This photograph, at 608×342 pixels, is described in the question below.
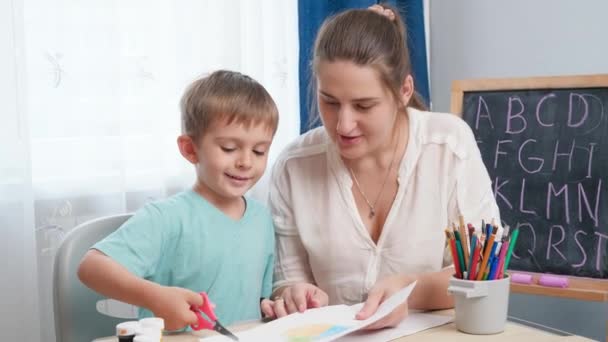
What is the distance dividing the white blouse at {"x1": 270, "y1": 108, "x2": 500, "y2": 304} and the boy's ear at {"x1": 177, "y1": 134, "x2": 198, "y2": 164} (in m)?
0.23

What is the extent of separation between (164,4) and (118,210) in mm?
615

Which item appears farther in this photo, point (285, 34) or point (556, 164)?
point (285, 34)

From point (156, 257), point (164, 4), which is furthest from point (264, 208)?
point (164, 4)

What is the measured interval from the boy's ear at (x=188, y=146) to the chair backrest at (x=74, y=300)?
0.23 meters

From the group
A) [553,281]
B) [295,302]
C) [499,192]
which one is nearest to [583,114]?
[499,192]

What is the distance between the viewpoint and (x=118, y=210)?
2.10 meters

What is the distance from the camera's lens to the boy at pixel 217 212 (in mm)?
1269

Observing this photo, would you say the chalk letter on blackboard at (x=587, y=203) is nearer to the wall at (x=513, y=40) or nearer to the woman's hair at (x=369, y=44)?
the wall at (x=513, y=40)

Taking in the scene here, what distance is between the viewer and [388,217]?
1.41 metres

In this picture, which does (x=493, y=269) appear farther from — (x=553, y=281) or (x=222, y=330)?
(x=553, y=281)

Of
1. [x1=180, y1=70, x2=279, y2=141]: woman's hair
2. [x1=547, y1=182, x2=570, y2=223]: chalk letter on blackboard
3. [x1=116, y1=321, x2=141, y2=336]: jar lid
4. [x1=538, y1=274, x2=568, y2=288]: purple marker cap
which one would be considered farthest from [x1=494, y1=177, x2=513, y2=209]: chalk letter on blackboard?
[x1=116, y1=321, x2=141, y2=336]: jar lid

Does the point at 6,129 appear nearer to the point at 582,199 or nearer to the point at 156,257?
the point at 156,257

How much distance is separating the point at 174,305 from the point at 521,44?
181 cm

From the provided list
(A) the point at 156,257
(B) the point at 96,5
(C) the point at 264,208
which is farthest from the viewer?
(B) the point at 96,5
